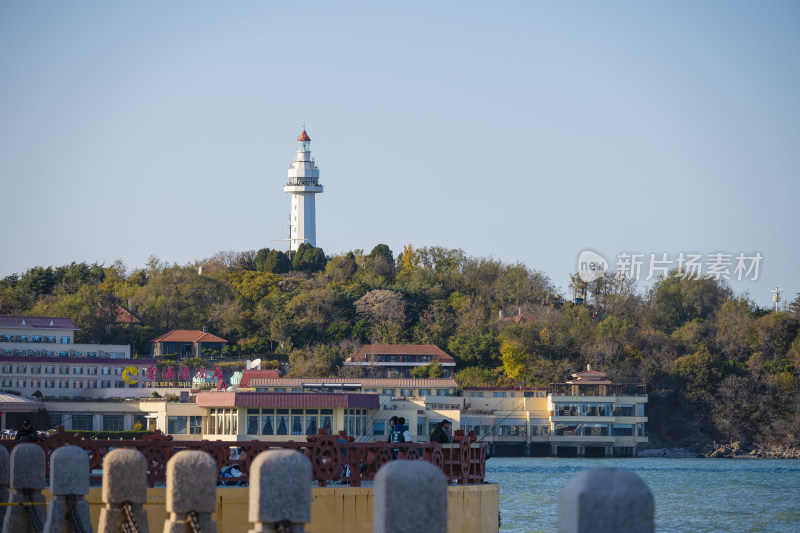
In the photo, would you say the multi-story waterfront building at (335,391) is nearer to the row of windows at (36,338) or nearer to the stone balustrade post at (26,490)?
the row of windows at (36,338)

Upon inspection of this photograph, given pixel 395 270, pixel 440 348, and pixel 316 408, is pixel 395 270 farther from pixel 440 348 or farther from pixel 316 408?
pixel 316 408

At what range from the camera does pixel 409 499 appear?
536 centimetres

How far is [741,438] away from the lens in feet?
293

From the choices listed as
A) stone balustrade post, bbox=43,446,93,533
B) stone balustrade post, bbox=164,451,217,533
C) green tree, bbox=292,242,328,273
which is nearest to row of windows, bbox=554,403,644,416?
green tree, bbox=292,242,328,273

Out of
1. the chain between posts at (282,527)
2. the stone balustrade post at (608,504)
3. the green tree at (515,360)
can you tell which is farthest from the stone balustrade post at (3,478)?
the green tree at (515,360)

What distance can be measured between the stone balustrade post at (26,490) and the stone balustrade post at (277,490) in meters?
4.76

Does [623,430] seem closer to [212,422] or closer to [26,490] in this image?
[212,422]

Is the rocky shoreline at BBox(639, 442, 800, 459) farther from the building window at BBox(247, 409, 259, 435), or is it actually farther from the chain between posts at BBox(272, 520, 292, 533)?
the chain between posts at BBox(272, 520, 292, 533)

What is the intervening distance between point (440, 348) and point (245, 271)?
24.4 m

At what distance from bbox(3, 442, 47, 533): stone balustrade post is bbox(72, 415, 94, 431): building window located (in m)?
66.5

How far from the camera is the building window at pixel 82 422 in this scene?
75.1 m

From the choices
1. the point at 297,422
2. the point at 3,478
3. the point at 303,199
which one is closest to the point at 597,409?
the point at 297,422

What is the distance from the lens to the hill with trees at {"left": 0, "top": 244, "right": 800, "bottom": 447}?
9181 cm

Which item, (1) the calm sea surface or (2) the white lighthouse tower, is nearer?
(1) the calm sea surface
